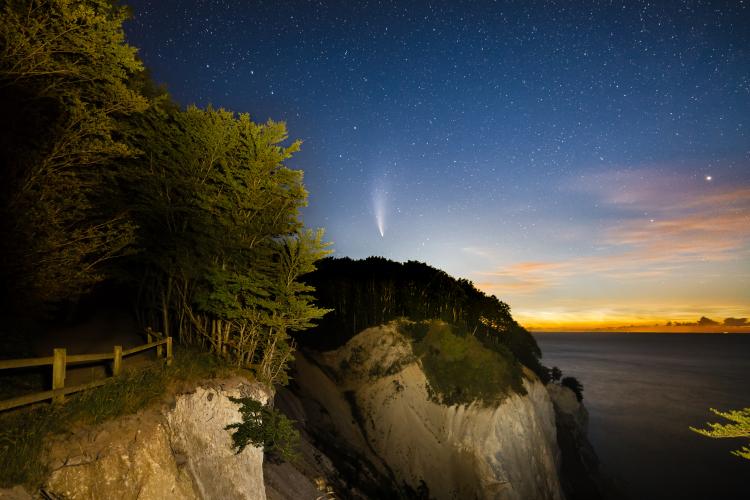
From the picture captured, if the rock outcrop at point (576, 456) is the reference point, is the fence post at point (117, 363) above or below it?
above

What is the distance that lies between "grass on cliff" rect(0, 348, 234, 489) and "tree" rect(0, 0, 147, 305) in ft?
10.7

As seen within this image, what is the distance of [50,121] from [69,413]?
6835 millimetres

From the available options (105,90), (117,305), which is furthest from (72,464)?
(117,305)

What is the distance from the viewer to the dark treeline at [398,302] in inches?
1265

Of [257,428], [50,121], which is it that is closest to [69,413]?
[257,428]

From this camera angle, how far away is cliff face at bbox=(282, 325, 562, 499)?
76.9 feet

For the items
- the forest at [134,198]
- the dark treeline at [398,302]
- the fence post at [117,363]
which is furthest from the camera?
the dark treeline at [398,302]

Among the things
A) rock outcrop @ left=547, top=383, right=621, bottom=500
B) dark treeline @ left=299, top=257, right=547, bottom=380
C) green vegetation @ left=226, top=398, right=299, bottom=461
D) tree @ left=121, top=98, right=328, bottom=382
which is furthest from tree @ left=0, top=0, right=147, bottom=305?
rock outcrop @ left=547, top=383, right=621, bottom=500

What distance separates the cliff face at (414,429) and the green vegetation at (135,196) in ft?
39.5

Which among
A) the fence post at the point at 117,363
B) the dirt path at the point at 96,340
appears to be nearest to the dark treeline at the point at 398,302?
the dirt path at the point at 96,340

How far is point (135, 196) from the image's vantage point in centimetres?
1291

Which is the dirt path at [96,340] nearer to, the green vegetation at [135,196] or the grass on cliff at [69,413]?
the green vegetation at [135,196]

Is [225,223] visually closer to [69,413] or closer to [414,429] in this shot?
[69,413]

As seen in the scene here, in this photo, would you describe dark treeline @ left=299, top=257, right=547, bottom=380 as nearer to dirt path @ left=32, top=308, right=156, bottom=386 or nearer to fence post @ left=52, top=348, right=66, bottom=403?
dirt path @ left=32, top=308, right=156, bottom=386
